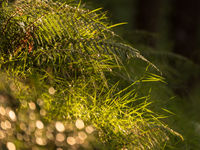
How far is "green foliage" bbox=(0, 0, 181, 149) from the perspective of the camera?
2.60 ft

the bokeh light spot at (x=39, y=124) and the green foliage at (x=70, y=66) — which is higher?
the green foliage at (x=70, y=66)

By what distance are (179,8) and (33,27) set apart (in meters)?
2.67

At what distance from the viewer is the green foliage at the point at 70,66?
0.79m

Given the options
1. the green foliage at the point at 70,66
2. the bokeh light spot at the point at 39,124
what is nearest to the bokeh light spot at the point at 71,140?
the bokeh light spot at the point at 39,124

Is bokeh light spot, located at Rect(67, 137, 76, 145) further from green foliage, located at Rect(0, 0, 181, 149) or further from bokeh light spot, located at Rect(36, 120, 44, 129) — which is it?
green foliage, located at Rect(0, 0, 181, 149)

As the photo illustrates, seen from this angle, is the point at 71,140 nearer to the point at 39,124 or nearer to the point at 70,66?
the point at 39,124

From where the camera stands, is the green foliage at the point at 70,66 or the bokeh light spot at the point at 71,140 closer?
the green foliage at the point at 70,66

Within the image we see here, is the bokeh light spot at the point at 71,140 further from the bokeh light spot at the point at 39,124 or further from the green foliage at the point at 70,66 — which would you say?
the green foliage at the point at 70,66

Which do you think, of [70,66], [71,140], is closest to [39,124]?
[71,140]

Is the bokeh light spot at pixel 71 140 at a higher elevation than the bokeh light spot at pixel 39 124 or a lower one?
lower

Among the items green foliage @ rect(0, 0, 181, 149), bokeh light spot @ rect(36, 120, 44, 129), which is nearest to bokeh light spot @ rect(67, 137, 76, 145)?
bokeh light spot @ rect(36, 120, 44, 129)

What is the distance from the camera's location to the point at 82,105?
0.84 meters

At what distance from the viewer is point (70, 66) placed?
85 cm

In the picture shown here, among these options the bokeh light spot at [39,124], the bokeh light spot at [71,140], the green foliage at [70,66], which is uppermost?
the green foliage at [70,66]
